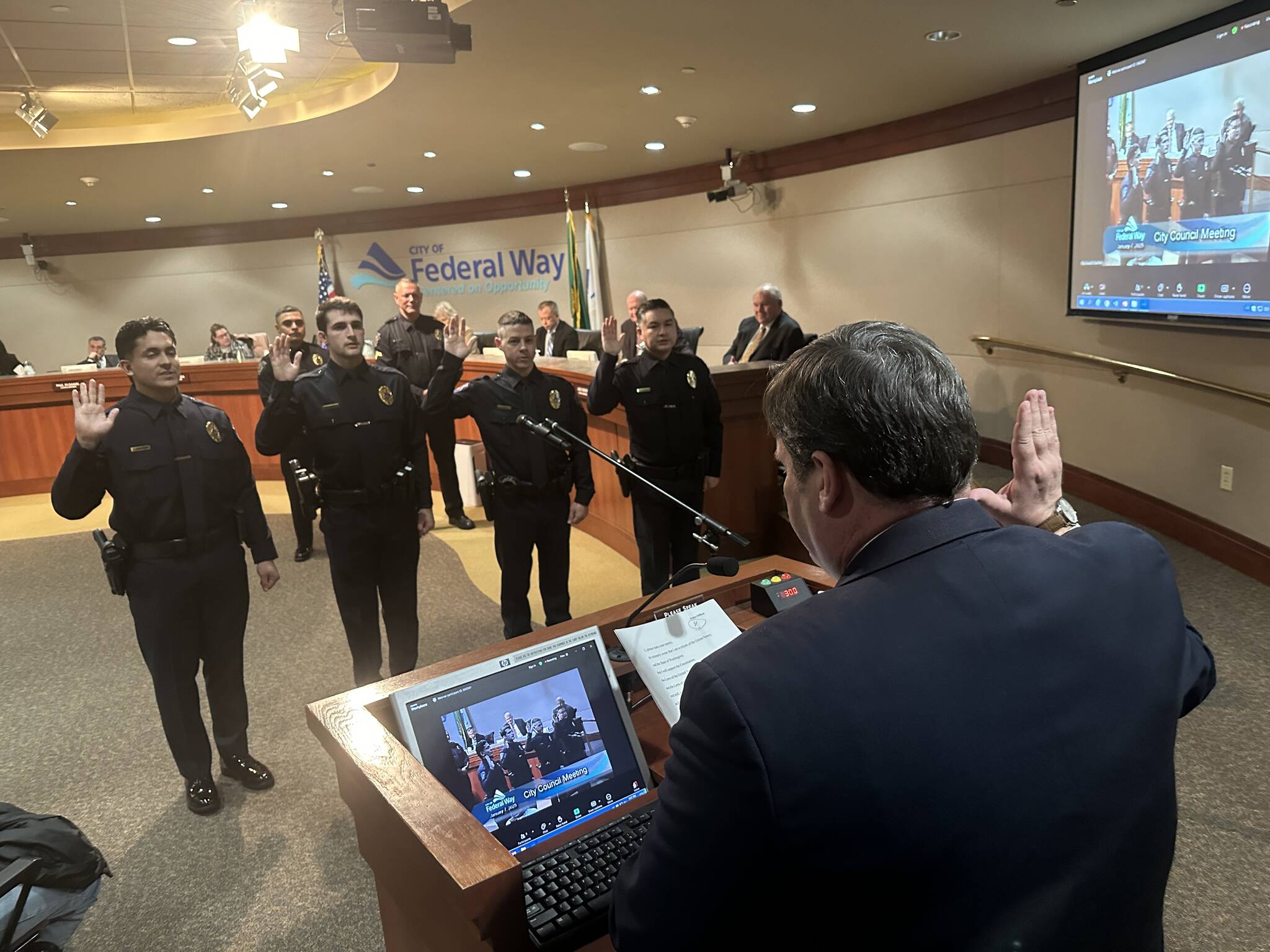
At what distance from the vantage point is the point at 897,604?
0.79m

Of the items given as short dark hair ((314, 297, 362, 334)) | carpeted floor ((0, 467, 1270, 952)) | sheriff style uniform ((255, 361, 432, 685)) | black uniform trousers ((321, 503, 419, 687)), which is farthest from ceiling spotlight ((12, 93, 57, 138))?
black uniform trousers ((321, 503, 419, 687))

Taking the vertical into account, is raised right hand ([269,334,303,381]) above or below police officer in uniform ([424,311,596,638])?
above

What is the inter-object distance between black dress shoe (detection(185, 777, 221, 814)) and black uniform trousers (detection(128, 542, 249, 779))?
0.03 meters

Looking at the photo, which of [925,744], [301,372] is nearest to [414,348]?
[301,372]

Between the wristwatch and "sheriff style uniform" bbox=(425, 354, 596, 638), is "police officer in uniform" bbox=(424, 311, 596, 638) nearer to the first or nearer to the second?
"sheriff style uniform" bbox=(425, 354, 596, 638)

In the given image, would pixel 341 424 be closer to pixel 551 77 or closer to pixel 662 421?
pixel 662 421

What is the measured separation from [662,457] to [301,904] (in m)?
2.32

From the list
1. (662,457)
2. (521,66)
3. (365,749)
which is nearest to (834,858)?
(365,749)

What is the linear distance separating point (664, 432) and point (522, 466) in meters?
0.73

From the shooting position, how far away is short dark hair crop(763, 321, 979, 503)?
910 millimetres

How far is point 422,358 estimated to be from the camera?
573 cm

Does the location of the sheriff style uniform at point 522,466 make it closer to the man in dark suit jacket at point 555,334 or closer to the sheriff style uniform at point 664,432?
the sheriff style uniform at point 664,432

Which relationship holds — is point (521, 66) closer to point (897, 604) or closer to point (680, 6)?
point (680, 6)

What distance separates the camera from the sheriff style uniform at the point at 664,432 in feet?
12.8
